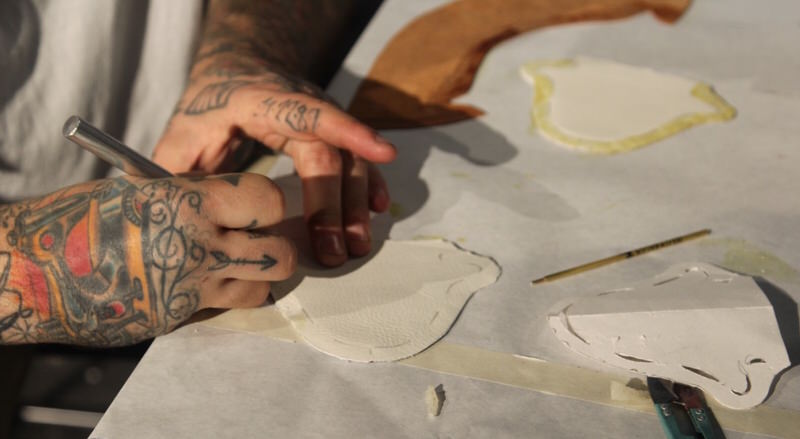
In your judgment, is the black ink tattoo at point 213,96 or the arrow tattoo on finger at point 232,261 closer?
the arrow tattoo on finger at point 232,261

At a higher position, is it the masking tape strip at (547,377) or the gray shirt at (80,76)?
the masking tape strip at (547,377)

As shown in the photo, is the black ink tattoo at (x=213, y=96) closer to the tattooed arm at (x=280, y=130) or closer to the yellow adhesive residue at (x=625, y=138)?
the tattooed arm at (x=280, y=130)

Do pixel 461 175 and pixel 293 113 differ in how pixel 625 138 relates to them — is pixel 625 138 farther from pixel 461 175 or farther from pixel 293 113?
pixel 293 113

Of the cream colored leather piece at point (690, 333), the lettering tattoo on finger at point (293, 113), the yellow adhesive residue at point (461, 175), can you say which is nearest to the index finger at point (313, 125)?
the lettering tattoo on finger at point (293, 113)

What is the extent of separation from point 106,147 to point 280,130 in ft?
0.81

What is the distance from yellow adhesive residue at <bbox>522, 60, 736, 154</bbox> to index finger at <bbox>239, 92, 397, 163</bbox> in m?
0.30

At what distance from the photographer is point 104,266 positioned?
26.5 inches

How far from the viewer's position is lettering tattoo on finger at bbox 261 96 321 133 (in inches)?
33.5

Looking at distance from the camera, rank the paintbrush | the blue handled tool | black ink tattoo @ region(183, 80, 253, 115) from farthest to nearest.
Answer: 1. black ink tattoo @ region(183, 80, 253, 115)
2. the paintbrush
3. the blue handled tool

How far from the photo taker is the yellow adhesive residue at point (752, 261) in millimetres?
786

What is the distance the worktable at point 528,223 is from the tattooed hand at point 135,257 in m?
0.05

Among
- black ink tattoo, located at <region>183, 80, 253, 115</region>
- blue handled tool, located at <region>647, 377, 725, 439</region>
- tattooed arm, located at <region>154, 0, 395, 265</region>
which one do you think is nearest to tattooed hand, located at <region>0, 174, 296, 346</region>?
tattooed arm, located at <region>154, 0, 395, 265</region>

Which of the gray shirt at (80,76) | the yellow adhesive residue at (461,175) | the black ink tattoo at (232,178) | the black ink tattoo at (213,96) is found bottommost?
the gray shirt at (80,76)

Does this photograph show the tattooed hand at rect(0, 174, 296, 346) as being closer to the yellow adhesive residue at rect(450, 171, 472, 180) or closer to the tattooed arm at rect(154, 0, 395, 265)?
the tattooed arm at rect(154, 0, 395, 265)
